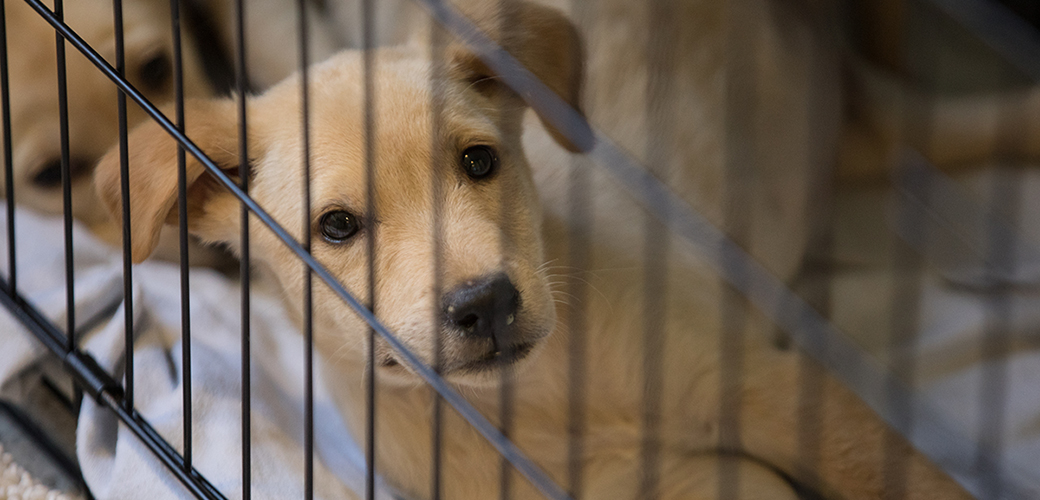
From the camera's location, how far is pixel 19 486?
3.46ft

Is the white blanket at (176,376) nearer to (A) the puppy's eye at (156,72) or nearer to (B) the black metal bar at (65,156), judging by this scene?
(B) the black metal bar at (65,156)

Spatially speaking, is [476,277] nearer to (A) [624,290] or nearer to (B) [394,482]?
(A) [624,290]

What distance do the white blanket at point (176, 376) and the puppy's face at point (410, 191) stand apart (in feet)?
0.55

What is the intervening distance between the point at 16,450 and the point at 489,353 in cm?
70

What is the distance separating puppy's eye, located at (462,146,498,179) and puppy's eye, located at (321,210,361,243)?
13 cm

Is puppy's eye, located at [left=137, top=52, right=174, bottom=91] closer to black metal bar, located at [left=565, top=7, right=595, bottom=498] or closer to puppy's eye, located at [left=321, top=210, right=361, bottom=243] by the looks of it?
puppy's eye, located at [left=321, top=210, right=361, bottom=243]

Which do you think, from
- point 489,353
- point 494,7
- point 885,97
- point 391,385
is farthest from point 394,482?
point 885,97

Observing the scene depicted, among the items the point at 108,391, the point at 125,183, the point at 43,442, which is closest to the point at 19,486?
the point at 43,442

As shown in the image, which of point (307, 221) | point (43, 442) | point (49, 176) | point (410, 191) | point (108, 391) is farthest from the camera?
point (49, 176)

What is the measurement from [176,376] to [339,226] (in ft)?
1.33

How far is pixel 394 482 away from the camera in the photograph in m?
1.07

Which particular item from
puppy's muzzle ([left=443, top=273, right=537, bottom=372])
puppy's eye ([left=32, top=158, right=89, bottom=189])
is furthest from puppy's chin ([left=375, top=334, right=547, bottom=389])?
puppy's eye ([left=32, top=158, right=89, bottom=189])

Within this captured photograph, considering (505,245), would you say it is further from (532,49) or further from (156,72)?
(156,72)

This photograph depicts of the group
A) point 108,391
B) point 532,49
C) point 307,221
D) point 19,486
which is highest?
point 532,49
